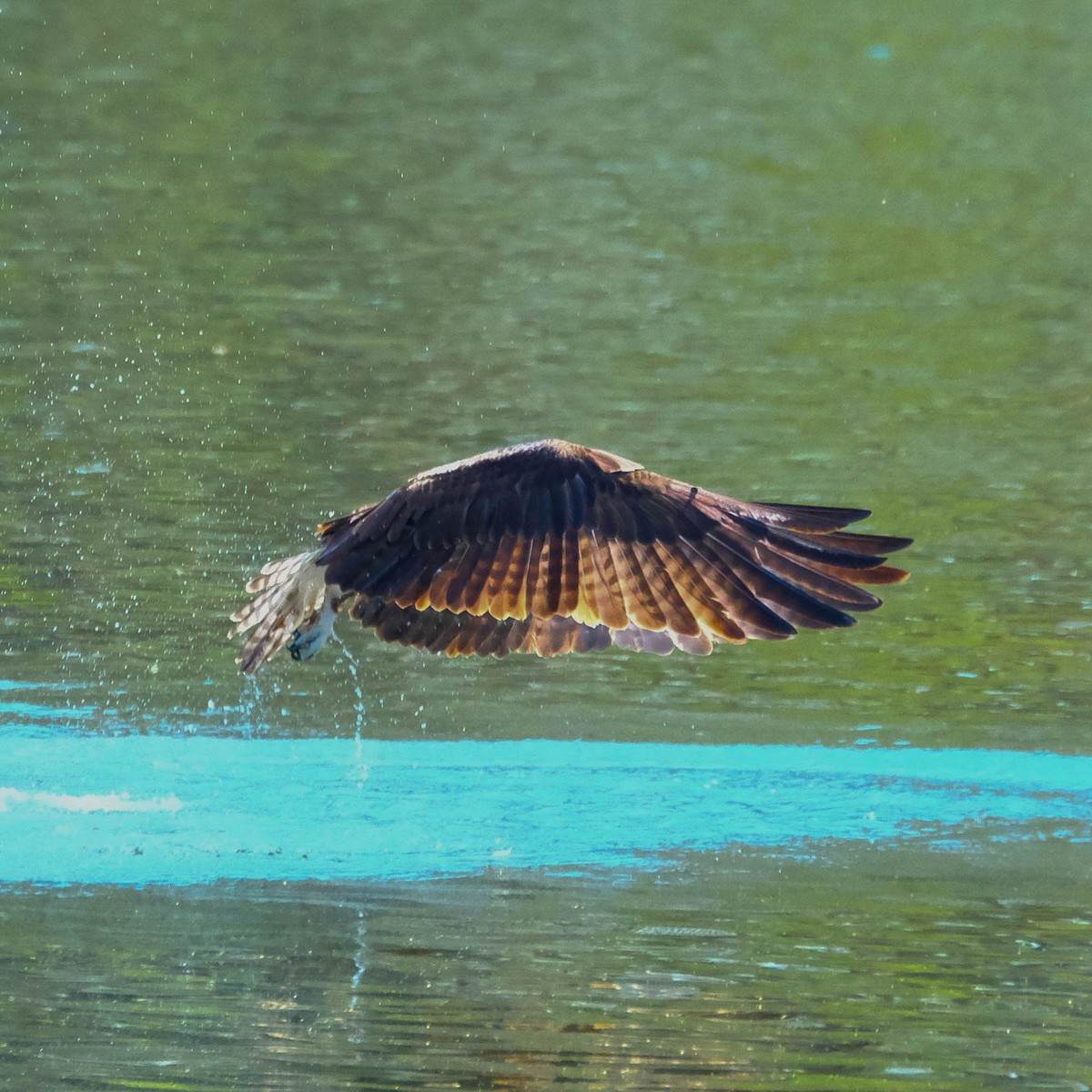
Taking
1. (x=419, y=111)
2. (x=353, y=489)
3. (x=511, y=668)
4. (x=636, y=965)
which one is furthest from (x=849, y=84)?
(x=636, y=965)

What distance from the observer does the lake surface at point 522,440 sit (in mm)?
6418

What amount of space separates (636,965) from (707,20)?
19.7 m

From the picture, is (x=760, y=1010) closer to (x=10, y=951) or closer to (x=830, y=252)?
(x=10, y=951)

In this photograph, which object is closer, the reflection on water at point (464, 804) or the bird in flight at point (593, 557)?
the bird in flight at point (593, 557)

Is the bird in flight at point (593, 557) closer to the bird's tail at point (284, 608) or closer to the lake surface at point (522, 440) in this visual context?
the bird's tail at point (284, 608)

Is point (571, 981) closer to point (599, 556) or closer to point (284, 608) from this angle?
point (599, 556)

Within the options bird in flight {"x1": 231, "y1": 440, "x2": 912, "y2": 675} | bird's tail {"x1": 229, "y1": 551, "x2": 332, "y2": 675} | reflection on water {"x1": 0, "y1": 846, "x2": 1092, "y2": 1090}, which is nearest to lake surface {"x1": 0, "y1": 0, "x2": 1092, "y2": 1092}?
reflection on water {"x1": 0, "y1": 846, "x2": 1092, "y2": 1090}

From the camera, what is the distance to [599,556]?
23.3 feet

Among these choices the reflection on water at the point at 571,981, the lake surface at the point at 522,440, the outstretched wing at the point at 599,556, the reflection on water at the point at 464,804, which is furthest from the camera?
the reflection on water at the point at 464,804

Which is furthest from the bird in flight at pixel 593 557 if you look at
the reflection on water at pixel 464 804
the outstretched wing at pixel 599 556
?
the reflection on water at pixel 464 804

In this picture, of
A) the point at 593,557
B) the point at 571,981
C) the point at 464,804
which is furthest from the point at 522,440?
the point at 571,981

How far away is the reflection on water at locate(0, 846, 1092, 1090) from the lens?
5.78 metres

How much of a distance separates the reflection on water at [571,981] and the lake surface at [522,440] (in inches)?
0.9

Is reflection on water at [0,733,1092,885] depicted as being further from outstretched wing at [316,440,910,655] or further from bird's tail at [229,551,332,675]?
outstretched wing at [316,440,910,655]
